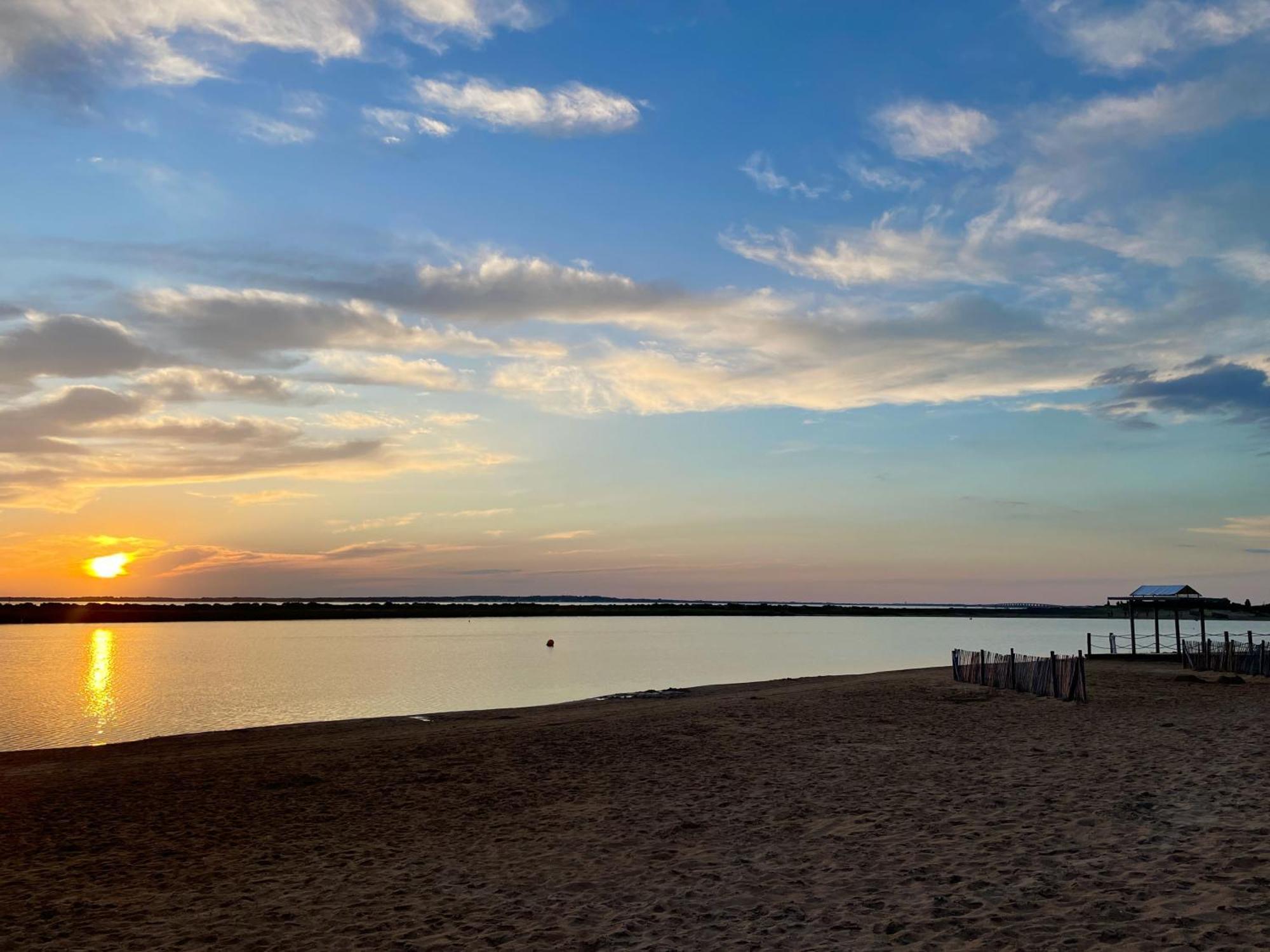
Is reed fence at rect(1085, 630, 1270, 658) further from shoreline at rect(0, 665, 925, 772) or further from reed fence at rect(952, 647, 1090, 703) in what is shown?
shoreline at rect(0, 665, 925, 772)

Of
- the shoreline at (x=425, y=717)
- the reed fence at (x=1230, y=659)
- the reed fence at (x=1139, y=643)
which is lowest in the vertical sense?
the reed fence at (x=1139, y=643)

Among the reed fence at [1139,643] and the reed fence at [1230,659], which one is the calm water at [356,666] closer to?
the reed fence at [1139,643]

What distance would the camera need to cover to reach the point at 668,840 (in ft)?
39.2

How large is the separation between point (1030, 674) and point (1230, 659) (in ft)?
42.7

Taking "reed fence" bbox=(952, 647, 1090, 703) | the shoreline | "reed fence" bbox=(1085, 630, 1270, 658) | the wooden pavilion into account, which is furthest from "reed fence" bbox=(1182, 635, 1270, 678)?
the shoreline

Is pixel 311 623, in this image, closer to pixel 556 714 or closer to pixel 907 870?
pixel 556 714

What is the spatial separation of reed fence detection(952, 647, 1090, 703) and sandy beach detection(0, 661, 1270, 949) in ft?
10.5

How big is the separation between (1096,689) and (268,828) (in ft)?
80.9

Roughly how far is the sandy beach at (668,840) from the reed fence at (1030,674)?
3200 millimetres

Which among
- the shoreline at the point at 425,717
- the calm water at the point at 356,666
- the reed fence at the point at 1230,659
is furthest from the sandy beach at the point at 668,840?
the reed fence at the point at 1230,659

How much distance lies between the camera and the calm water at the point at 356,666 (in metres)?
33.9

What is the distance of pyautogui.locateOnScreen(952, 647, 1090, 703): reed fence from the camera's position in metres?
25.3

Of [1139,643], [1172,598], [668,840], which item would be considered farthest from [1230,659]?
[1139,643]

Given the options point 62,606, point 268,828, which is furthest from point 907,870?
point 62,606
